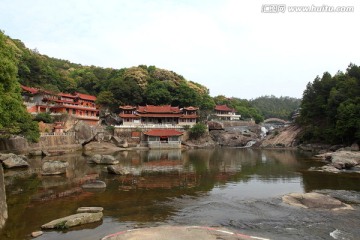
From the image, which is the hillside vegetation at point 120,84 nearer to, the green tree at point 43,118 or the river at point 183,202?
the green tree at point 43,118

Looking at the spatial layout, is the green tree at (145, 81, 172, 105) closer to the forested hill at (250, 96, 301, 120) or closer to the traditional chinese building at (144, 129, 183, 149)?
the traditional chinese building at (144, 129, 183, 149)

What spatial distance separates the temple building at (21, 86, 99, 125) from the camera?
205 feet

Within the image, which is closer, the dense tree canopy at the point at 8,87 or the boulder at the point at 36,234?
the boulder at the point at 36,234

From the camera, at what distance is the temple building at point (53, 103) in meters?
62.5

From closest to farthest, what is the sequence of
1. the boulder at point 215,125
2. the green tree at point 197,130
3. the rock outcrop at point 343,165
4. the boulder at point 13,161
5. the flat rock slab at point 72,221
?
the flat rock slab at point 72,221 < the rock outcrop at point 343,165 < the boulder at point 13,161 < the green tree at point 197,130 < the boulder at point 215,125

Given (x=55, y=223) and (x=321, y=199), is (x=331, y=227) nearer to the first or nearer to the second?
(x=321, y=199)

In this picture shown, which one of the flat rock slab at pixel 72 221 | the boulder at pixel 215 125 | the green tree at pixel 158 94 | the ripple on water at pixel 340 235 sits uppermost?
the green tree at pixel 158 94

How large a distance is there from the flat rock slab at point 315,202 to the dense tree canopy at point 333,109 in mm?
35511

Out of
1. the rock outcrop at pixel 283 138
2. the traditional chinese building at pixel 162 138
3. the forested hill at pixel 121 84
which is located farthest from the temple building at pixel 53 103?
the rock outcrop at pixel 283 138

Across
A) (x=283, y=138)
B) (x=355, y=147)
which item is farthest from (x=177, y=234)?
(x=283, y=138)

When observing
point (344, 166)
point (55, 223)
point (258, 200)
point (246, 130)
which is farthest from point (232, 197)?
point (246, 130)

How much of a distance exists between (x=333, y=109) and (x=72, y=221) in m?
56.2

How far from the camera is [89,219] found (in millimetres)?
15695

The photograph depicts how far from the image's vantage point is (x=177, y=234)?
43.3 ft
